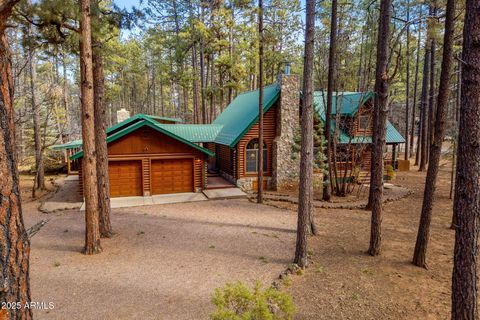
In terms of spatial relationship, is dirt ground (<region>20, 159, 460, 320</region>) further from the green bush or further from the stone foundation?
the stone foundation

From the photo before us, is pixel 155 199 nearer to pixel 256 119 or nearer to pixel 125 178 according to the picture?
pixel 125 178

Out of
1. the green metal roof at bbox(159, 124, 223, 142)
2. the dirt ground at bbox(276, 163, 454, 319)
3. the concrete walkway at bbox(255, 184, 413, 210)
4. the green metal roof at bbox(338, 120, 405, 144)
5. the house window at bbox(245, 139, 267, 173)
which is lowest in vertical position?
the dirt ground at bbox(276, 163, 454, 319)

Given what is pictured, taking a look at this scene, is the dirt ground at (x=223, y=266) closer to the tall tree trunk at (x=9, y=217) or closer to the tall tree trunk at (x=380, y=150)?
the tall tree trunk at (x=380, y=150)

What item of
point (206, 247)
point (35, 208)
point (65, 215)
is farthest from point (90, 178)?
point (35, 208)

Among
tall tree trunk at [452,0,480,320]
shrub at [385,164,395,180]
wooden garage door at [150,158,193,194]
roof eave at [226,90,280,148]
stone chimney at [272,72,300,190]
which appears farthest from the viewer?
shrub at [385,164,395,180]

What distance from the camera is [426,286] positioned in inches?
250

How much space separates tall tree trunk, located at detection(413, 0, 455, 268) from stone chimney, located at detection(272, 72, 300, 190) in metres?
9.07

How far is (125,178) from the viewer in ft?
47.5

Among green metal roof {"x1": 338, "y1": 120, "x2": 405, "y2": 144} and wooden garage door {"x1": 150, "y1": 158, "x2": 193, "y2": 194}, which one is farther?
green metal roof {"x1": 338, "y1": 120, "x2": 405, "y2": 144}

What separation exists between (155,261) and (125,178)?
8030 millimetres

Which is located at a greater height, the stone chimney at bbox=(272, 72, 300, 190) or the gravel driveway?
the stone chimney at bbox=(272, 72, 300, 190)

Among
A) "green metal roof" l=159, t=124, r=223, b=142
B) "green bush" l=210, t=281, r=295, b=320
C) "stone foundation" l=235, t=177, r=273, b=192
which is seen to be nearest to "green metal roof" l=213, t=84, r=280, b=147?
"green metal roof" l=159, t=124, r=223, b=142

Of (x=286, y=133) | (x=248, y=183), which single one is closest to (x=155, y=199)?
(x=248, y=183)

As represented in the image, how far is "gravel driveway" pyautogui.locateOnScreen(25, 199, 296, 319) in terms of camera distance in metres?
5.57
